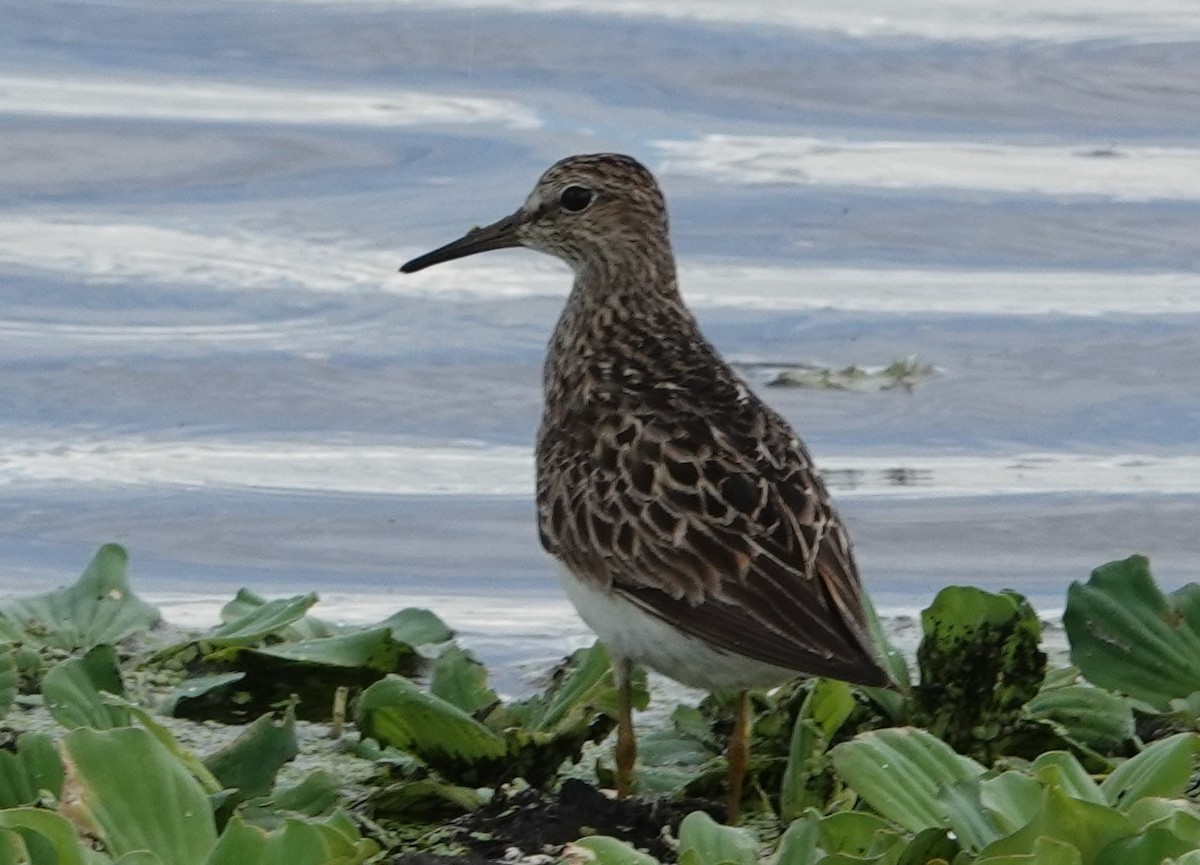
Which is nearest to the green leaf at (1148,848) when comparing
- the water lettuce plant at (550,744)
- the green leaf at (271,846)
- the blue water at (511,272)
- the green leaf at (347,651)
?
the water lettuce plant at (550,744)

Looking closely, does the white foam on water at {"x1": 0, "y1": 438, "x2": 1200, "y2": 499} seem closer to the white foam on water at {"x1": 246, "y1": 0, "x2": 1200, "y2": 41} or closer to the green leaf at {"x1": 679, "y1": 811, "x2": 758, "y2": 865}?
the green leaf at {"x1": 679, "y1": 811, "x2": 758, "y2": 865}

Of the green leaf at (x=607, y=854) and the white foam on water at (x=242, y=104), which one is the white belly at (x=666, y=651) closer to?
the green leaf at (x=607, y=854)

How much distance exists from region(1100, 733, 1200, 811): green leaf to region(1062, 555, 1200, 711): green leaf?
931 mm

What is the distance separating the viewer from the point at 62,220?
9.48 metres

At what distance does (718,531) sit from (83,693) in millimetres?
1183

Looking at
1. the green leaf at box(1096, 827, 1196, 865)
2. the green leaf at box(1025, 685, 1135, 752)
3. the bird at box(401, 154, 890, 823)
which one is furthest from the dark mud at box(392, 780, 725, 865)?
the green leaf at box(1096, 827, 1196, 865)

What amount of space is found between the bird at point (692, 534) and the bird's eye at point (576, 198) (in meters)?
0.59

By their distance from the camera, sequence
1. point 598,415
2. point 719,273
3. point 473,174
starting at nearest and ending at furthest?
point 598,415
point 719,273
point 473,174

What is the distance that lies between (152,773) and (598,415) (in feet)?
5.26

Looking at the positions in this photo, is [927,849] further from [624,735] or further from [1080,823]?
[624,735]

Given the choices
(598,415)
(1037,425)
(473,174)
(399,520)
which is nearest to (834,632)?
(598,415)

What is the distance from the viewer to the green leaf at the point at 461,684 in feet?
15.8

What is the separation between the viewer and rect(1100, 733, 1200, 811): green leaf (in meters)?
3.80

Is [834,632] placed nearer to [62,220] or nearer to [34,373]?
[34,373]
